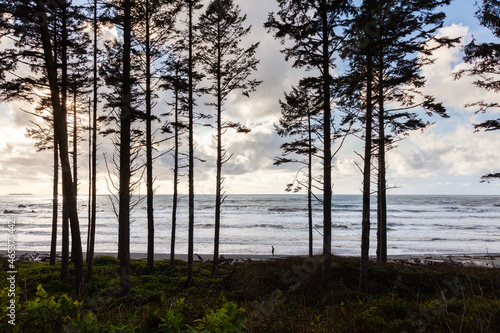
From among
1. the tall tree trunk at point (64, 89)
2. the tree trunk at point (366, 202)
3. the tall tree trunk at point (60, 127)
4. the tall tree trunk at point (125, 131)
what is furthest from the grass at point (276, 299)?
the tall tree trunk at point (125, 131)

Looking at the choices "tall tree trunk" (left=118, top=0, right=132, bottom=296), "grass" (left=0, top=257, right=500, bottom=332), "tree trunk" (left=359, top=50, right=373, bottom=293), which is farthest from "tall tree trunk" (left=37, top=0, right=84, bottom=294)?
"tree trunk" (left=359, top=50, right=373, bottom=293)

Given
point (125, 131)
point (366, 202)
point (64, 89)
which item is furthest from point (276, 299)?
point (64, 89)

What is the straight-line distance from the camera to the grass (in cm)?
322

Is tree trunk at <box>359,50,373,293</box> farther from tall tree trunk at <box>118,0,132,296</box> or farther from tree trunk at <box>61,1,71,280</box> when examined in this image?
tree trunk at <box>61,1,71,280</box>

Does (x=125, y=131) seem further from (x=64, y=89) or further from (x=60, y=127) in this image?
(x=64, y=89)

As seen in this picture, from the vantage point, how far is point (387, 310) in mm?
4543

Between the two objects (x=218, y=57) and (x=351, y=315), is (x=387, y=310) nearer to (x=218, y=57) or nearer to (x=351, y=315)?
(x=351, y=315)

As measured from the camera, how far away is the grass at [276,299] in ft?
10.6

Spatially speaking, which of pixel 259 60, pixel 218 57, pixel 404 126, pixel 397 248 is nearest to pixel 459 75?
pixel 404 126

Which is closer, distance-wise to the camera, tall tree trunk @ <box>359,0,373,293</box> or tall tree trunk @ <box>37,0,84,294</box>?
tall tree trunk @ <box>37,0,84,294</box>

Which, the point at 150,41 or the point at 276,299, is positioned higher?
the point at 150,41

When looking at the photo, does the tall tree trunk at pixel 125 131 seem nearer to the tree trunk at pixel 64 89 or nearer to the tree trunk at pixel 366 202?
the tree trunk at pixel 64 89

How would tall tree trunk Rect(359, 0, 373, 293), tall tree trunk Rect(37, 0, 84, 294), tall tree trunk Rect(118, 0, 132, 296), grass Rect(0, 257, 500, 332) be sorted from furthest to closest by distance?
tall tree trunk Rect(359, 0, 373, 293) < tall tree trunk Rect(118, 0, 132, 296) < tall tree trunk Rect(37, 0, 84, 294) < grass Rect(0, 257, 500, 332)

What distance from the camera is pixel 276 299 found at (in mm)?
5484
